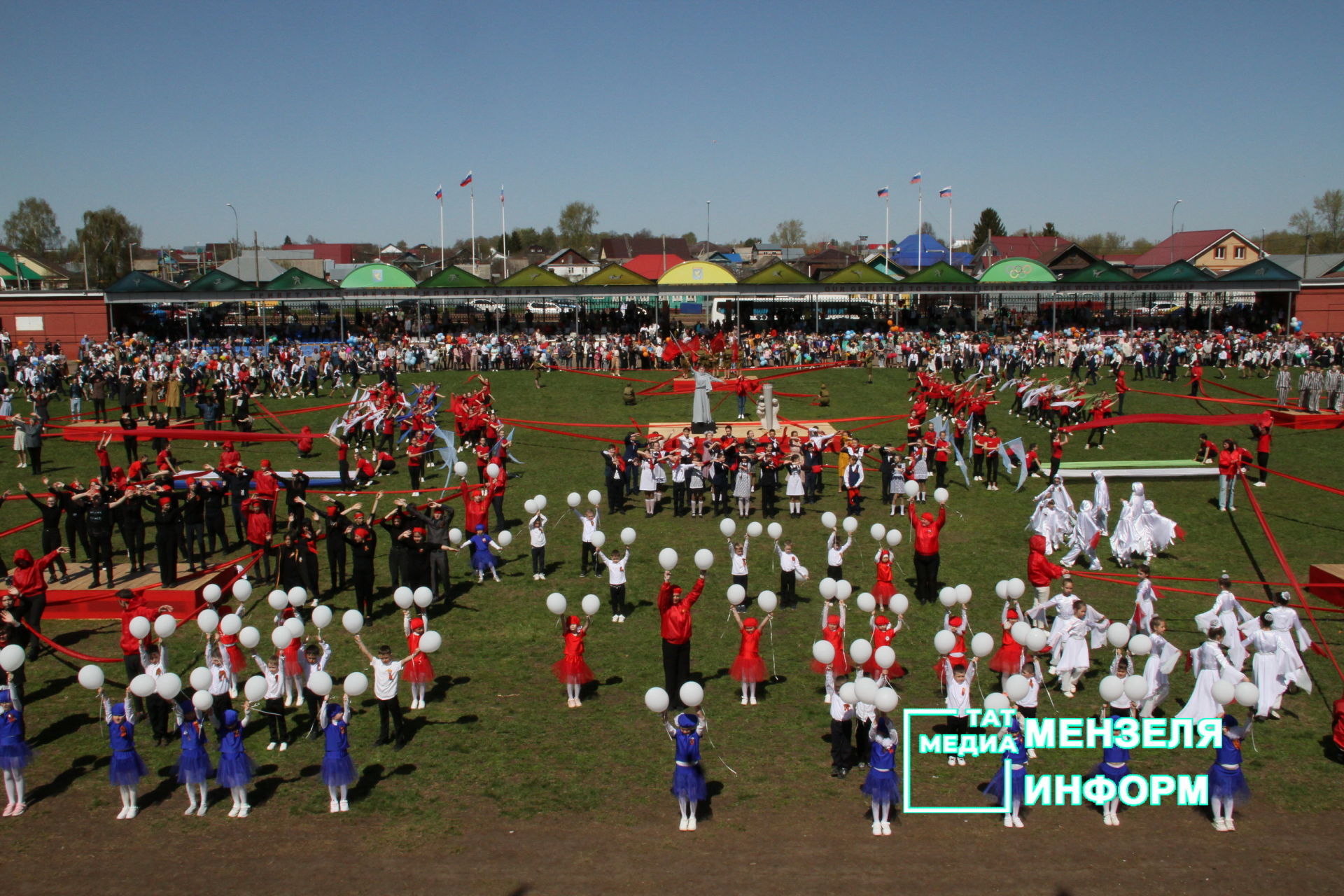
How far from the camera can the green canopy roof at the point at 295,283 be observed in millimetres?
46219

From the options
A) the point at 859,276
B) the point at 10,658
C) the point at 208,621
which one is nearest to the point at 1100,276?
the point at 859,276

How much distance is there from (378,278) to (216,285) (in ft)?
23.6

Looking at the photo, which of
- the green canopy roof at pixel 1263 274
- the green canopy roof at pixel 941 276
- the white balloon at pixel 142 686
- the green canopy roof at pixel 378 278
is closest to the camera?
the white balloon at pixel 142 686

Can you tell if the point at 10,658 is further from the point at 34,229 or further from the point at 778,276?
the point at 34,229

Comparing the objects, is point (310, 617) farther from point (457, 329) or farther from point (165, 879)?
point (457, 329)

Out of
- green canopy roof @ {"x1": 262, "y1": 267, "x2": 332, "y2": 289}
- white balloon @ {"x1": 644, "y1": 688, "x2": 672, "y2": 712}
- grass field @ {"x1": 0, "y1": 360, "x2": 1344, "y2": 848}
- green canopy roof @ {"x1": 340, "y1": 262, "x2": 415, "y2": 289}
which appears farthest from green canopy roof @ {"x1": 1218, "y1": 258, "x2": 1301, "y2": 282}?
white balloon @ {"x1": 644, "y1": 688, "x2": 672, "y2": 712}

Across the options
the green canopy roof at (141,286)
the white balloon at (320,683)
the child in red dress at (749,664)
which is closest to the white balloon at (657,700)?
the child in red dress at (749,664)

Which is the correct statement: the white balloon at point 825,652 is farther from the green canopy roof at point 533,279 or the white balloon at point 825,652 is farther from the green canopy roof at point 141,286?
the green canopy roof at point 141,286

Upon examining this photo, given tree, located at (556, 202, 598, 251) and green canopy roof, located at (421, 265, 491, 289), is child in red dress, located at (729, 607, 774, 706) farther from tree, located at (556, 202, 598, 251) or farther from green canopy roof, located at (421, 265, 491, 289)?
tree, located at (556, 202, 598, 251)

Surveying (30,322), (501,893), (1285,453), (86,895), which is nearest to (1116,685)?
(501,893)

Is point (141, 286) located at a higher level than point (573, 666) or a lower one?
higher

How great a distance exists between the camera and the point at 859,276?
1893 inches

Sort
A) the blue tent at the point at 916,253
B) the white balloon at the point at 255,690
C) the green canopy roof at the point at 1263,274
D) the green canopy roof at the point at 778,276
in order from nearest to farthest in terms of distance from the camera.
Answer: the white balloon at the point at 255,690 → the green canopy roof at the point at 1263,274 → the green canopy roof at the point at 778,276 → the blue tent at the point at 916,253

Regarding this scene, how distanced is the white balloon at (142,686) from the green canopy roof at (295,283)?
130ft
